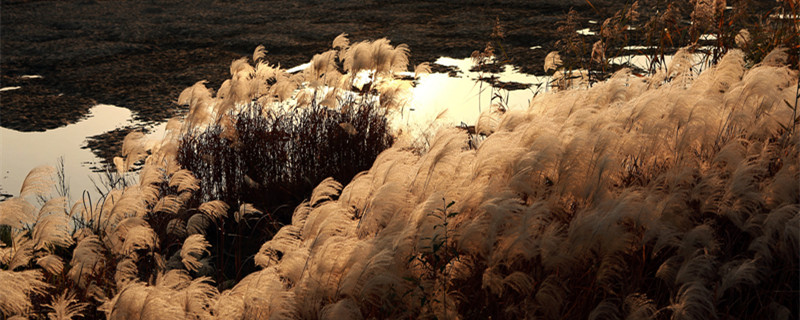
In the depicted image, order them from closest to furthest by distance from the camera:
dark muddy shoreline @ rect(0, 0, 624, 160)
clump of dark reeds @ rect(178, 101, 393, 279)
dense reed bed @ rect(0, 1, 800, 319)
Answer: dense reed bed @ rect(0, 1, 800, 319), clump of dark reeds @ rect(178, 101, 393, 279), dark muddy shoreline @ rect(0, 0, 624, 160)

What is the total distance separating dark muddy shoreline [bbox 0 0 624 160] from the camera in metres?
7.03

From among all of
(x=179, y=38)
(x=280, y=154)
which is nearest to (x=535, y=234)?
(x=280, y=154)

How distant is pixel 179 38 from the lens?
9469mm

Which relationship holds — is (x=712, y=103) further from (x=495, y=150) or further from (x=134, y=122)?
(x=134, y=122)

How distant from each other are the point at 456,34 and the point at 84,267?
6.74m

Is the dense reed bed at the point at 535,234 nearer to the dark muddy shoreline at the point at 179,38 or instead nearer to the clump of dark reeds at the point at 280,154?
the clump of dark reeds at the point at 280,154

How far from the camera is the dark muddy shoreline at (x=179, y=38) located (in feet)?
23.1

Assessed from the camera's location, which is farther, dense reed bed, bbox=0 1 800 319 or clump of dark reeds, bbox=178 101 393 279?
clump of dark reeds, bbox=178 101 393 279

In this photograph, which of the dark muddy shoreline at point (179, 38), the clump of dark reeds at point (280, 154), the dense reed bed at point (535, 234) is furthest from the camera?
the dark muddy shoreline at point (179, 38)

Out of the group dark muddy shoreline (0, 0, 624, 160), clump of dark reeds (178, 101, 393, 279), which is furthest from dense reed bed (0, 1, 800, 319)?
dark muddy shoreline (0, 0, 624, 160)

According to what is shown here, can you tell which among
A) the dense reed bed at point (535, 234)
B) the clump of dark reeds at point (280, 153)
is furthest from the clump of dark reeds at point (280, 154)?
the dense reed bed at point (535, 234)

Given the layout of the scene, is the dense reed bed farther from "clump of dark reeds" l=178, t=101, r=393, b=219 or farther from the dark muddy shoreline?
the dark muddy shoreline

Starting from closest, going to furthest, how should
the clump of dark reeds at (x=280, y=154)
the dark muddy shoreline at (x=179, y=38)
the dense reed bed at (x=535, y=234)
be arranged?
the dense reed bed at (x=535, y=234), the clump of dark reeds at (x=280, y=154), the dark muddy shoreline at (x=179, y=38)

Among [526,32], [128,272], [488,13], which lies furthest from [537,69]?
[128,272]
